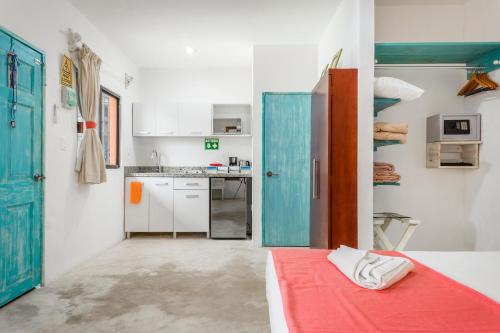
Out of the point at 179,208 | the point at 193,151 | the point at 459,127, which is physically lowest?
the point at 179,208

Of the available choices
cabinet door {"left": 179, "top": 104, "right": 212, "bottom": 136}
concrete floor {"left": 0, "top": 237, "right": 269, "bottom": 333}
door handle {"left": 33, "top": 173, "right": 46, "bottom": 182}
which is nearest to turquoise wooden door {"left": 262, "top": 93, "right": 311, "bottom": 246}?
concrete floor {"left": 0, "top": 237, "right": 269, "bottom": 333}

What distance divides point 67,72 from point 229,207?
2.73 meters

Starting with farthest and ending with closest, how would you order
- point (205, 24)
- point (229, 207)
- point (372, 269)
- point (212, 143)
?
point (212, 143) < point (229, 207) < point (205, 24) < point (372, 269)

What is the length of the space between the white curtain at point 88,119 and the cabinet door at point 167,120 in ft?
5.61

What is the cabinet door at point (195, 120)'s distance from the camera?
18.0 ft

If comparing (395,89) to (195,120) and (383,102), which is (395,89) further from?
(195,120)

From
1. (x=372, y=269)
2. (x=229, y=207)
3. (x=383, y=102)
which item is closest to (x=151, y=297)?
(x=372, y=269)

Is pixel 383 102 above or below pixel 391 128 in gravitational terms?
above

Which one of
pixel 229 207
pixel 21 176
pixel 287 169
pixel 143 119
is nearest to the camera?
pixel 21 176

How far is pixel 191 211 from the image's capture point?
5.10 metres

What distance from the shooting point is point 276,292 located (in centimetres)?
133

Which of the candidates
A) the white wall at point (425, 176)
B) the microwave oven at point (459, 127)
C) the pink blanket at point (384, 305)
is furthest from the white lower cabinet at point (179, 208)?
the pink blanket at point (384, 305)

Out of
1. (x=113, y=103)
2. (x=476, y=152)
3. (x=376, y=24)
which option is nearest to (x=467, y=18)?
(x=376, y=24)

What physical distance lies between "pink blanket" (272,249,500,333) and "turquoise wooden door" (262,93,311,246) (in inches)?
121
